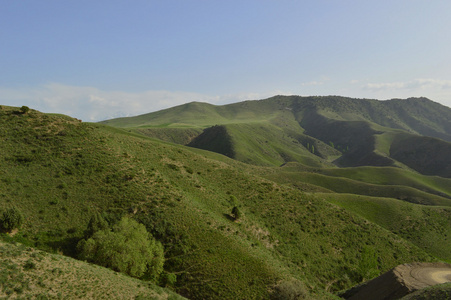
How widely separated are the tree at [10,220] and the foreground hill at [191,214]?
117cm

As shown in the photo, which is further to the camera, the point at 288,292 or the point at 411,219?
the point at 411,219

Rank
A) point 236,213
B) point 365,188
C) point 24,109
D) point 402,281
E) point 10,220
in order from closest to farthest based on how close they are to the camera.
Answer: point 10,220 < point 402,281 < point 236,213 < point 24,109 < point 365,188

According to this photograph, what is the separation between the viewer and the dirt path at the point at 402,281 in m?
33.7

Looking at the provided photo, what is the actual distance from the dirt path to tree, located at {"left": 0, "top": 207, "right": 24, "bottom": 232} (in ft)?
153

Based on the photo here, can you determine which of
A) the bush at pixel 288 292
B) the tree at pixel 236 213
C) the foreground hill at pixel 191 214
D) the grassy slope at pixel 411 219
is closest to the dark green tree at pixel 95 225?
the foreground hill at pixel 191 214

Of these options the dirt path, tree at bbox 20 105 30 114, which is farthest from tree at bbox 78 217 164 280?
tree at bbox 20 105 30 114

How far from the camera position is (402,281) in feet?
113

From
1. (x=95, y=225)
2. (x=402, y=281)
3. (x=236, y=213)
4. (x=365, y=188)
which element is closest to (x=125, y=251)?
(x=95, y=225)

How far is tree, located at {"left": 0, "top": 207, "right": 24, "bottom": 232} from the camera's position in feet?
95.7

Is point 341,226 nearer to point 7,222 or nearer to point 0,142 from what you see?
point 7,222

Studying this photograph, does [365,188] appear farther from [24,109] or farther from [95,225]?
[24,109]

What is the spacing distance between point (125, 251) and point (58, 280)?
8.50m

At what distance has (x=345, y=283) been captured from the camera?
145 feet

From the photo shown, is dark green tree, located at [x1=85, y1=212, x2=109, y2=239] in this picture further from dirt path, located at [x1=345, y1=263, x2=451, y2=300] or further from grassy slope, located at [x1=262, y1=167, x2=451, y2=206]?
grassy slope, located at [x1=262, y1=167, x2=451, y2=206]
